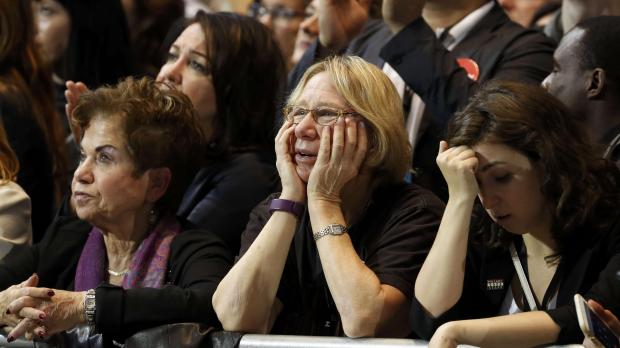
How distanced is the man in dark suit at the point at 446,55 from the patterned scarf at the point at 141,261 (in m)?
0.93

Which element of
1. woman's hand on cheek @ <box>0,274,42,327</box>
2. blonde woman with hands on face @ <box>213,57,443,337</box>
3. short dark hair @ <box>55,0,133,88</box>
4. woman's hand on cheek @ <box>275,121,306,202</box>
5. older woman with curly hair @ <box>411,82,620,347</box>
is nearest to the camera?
older woman with curly hair @ <box>411,82,620,347</box>

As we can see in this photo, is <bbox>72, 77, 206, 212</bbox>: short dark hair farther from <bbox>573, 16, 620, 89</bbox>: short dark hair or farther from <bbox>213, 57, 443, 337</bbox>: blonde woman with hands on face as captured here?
<bbox>573, 16, 620, 89</bbox>: short dark hair

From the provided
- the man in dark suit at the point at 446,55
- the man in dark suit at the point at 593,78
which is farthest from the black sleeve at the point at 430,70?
the man in dark suit at the point at 593,78

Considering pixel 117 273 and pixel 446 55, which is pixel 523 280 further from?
pixel 117 273

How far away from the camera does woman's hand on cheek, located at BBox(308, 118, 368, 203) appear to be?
11.8 feet

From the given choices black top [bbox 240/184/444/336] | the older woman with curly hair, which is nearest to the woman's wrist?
black top [bbox 240/184/444/336]

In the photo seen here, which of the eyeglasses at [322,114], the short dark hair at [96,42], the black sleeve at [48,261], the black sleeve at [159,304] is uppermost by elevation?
the eyeglasses at [322,114]

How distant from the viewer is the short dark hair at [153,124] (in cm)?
408

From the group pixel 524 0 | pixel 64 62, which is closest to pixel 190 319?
pixel 64 62

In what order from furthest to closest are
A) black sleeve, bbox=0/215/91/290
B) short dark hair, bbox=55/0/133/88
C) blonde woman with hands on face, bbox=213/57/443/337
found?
short dark hair, bbox=55/0/133/88 < black sleeve, bbox=0/215/91/290 < blonde woman with hands on face, bbox=213/57/443/337

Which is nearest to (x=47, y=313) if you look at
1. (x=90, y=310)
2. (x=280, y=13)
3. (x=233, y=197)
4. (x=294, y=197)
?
(x=90, y=310)

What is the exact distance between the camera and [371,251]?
142 inches

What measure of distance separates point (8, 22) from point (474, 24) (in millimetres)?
1817

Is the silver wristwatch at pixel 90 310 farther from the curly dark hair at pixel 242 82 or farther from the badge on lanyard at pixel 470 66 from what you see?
the badge on lanyard at pixel 470 66
